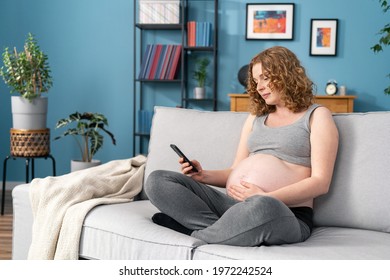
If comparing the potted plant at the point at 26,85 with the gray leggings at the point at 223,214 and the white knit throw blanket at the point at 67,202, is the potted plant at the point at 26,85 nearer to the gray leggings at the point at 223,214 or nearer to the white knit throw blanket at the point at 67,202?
the white knit throw blanket at the point at 67,202

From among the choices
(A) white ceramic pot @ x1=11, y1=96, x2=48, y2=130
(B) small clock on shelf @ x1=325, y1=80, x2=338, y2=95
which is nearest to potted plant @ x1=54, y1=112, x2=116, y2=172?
(A) white ceramic pot @ x1=11, y1=96, x2=48, y2=130

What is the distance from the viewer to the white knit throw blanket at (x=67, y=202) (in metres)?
2.09

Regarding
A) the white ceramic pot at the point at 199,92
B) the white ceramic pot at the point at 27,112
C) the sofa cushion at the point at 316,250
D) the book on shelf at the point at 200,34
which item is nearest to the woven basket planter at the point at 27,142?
the white ceramic pot at the point at 27,112

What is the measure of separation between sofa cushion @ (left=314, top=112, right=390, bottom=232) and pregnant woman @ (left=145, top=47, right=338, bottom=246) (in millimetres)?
104

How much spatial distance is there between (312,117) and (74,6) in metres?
3.41

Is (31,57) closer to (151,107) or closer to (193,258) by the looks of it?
(151,107)

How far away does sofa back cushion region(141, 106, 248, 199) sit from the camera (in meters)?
2.37

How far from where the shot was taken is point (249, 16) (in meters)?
4.82

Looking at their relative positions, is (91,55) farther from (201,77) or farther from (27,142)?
(27,142)

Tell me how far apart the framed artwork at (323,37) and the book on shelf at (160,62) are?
110 centimetres

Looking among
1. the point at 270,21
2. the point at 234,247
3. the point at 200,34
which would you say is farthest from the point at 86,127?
the point at 234,247

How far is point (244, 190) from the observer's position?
6.36 ft

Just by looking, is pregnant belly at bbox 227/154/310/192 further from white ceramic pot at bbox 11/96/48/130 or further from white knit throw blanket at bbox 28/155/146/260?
white ceramic pot at bbox 11/96/48/130
